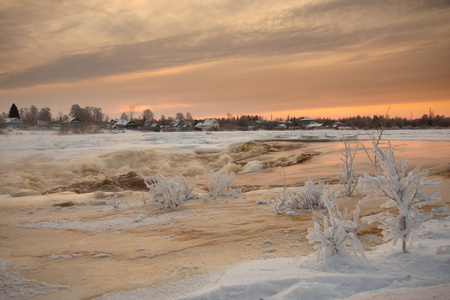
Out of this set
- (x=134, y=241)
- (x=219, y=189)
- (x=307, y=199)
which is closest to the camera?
(x=134, y=241)

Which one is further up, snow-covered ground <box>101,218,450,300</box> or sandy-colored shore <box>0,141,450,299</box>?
snow-covered ground <box>101,218,450,300</box>

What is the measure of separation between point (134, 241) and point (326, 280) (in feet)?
7.16

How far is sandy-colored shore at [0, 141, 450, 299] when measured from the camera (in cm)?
240

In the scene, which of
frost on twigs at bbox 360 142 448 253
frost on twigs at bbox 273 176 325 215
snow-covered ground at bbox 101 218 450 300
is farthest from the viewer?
frost on twigs at bbox 273 176 325 215

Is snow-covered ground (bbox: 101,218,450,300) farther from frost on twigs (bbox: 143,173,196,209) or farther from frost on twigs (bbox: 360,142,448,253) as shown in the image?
frost on twigs (bbox: 143,173,196,209)

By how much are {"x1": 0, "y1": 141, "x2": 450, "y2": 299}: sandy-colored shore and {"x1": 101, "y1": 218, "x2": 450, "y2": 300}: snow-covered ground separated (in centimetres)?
22

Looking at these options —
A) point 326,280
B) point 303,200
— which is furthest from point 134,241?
point 303,200

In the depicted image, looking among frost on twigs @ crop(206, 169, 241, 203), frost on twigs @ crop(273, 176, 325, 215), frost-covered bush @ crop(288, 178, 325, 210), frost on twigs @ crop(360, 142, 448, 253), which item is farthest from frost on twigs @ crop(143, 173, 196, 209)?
frost on twigs @ crop(360, 142, 448, 253)

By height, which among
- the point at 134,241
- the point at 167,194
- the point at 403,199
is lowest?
the point at 134,241

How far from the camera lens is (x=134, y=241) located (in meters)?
3.30

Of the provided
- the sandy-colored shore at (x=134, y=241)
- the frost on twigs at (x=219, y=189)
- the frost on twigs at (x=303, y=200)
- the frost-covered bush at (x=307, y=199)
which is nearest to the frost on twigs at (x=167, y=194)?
the sandy-colored shore at (x=134, y=241)

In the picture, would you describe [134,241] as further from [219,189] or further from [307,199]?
[219,189]

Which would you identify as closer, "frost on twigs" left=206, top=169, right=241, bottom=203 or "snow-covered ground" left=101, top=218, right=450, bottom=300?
"snow-covered ground" left=101, top=218, right=450, bottom=300

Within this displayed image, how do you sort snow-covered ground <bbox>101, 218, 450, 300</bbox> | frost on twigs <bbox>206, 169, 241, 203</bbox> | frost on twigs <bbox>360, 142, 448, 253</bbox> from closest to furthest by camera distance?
1. snow-covered ground <bbox>101, 218, 450, 300</bbox>
2. frost on twigs <bbox>360, 142, 448, 253</bbox>
3. frost on twigs <bbox>206, 169, 241, 203</bbox>
